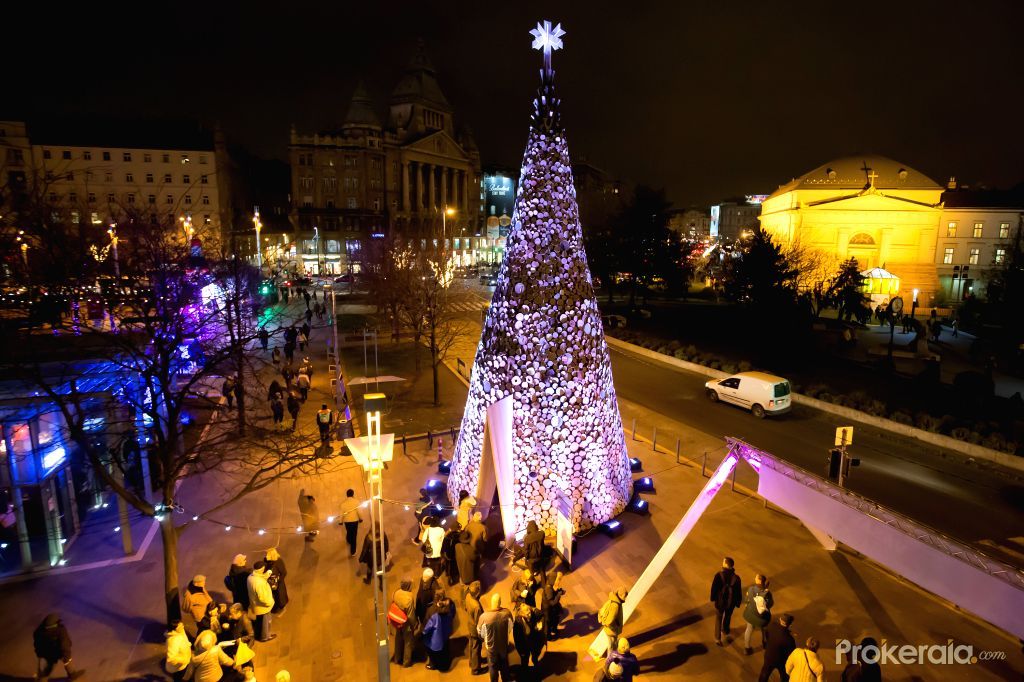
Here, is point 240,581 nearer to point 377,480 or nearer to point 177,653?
point 177,653

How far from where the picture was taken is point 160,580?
10086 mm

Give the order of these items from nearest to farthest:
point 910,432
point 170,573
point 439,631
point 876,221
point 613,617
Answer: point 613,617 < point 439,631 < point 170,573 < point 910,432 < point 876,221

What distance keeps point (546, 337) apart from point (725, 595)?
5.24m

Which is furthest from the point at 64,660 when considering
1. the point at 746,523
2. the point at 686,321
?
the point at 686,321

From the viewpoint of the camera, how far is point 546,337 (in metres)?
10.3

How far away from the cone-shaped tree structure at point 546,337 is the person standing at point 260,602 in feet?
14.2

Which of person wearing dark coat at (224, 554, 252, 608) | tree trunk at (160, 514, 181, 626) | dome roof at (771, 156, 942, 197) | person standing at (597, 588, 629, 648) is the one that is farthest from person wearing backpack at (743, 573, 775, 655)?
dome roof at (771, 156, 942, 197)

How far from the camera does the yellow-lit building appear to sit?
59438 mm

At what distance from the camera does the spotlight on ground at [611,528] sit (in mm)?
11289

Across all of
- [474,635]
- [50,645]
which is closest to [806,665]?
[474,635]

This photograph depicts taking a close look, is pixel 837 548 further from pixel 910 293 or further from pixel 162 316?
pixel 910 293

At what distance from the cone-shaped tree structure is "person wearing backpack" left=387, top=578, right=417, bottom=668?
291 centimetres

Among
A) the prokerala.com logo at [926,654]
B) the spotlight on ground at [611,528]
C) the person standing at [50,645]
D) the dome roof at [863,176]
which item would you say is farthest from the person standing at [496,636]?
the dome roof at [863,176]

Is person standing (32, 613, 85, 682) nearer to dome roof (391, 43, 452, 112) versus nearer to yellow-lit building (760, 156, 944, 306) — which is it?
yellow-lit building (760, 156, 944, 306)
